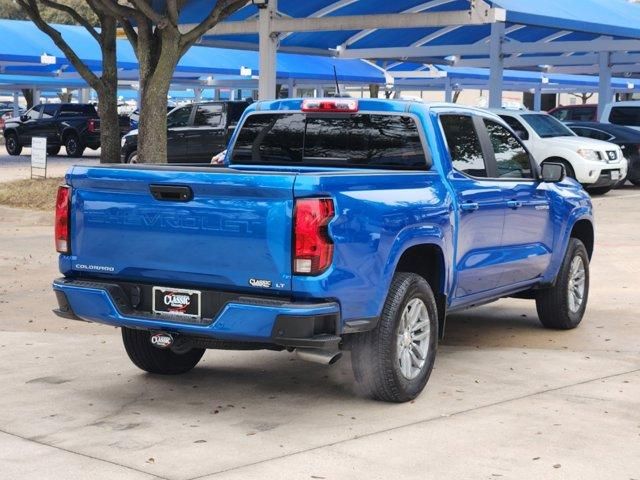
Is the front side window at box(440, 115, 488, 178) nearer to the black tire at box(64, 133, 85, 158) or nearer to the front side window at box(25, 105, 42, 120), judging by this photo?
the black tire at box(64, 133, 85, 158)

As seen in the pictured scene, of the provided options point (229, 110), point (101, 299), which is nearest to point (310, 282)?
point (101, 299)

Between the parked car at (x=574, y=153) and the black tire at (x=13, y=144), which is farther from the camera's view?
the black tire at (x=13, y=144)

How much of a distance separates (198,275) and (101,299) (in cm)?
67

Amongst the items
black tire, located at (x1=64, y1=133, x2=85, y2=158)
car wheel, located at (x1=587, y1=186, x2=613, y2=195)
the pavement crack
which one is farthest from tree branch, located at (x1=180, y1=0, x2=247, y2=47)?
black tire, located at (x1=64, y1=133, x2=85, y2=158)

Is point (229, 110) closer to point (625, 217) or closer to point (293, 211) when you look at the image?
point (625, 217)

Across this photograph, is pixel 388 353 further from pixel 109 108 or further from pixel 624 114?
pixel 624 114

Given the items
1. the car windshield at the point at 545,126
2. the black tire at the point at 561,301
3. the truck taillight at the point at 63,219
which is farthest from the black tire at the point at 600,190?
the truck taillight at the point at 63,219

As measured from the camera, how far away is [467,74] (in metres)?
43.7

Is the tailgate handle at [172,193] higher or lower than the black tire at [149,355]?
higher

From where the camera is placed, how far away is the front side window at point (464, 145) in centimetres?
799

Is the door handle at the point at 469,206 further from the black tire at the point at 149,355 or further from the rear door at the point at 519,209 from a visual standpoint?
the black tire at the point at 149,355

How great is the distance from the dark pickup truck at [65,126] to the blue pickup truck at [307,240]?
29.3 meters

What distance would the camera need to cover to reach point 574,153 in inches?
882

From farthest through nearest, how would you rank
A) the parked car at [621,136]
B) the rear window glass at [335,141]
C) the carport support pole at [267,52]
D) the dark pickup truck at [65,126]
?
1. the dark pickup truck at [65,126]
2. the parked car at [621,136]
3. the carport support pole at [267,52]
4. the rear window glass at [335,141]
